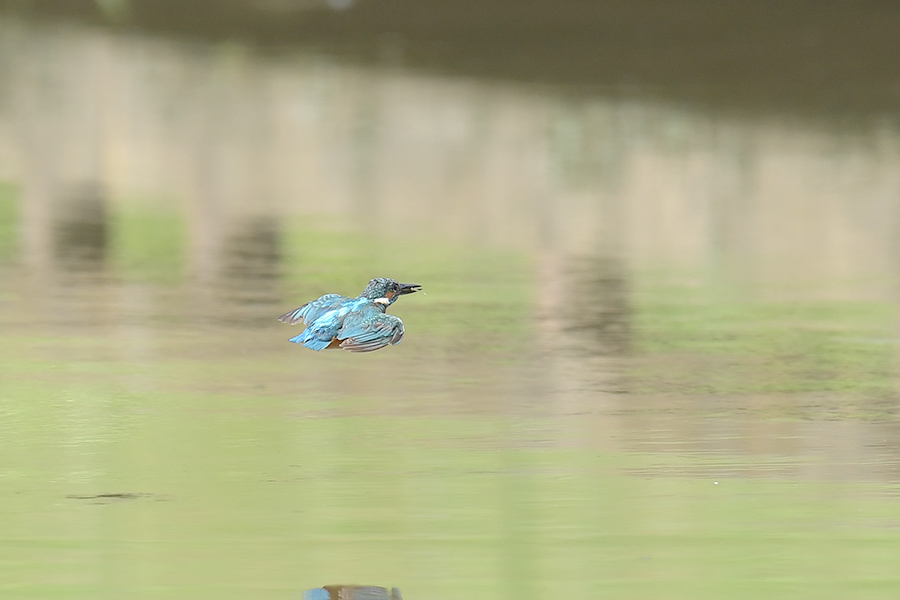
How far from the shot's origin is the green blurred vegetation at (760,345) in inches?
352

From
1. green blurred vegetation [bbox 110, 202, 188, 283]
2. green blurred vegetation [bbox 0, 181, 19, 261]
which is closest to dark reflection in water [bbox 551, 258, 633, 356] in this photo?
green blurred vegetation [bbox 110, 202, 188, 283]

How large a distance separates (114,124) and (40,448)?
9.75 metres

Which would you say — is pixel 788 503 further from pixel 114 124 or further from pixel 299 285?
pixel 114 124

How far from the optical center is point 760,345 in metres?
9.84

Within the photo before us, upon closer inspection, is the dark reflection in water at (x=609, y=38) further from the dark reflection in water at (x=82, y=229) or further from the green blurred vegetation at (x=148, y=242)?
the green blurred vegetation at (x=148, y=242)

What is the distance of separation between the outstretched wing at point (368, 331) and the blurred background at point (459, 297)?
0.41 metres

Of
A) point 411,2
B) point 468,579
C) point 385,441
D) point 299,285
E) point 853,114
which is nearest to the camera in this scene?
point 468,579

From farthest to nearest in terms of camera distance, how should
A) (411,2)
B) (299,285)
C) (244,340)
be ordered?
(411,2), (299,285), (244,340)

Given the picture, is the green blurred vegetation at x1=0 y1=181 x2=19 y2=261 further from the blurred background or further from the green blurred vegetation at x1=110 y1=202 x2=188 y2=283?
the green blurred vegetation at x1=110 y1=202 x2=188 y2=283

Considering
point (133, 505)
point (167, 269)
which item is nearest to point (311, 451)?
point (133, 505)

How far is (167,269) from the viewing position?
11727 millimetres

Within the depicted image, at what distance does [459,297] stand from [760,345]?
187 cm

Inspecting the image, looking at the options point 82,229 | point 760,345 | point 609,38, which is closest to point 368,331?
point 760,345

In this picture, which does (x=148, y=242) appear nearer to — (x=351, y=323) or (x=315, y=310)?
(x=315, y=310)
